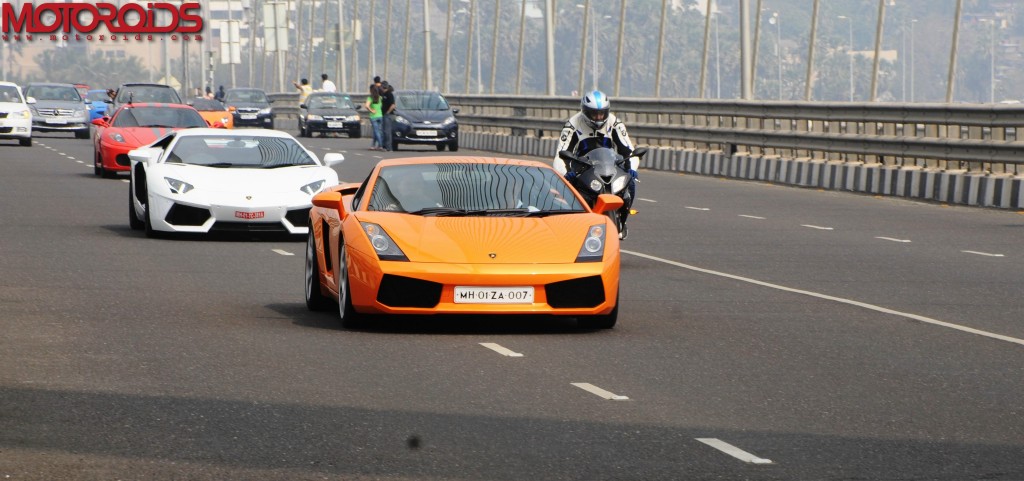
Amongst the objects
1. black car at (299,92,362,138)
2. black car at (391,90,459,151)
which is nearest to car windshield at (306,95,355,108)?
black car at (299,92,362,138)

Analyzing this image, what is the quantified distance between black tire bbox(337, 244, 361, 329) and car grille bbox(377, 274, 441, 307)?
320 millimetres

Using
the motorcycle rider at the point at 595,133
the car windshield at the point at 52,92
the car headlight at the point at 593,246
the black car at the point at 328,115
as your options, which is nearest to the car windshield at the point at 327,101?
the black car at the point at 328,115

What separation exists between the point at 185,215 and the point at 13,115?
28698mm

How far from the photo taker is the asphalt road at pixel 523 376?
23.1ft

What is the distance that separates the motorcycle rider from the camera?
52.7 ft

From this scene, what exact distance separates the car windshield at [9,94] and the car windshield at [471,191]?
3532 cm

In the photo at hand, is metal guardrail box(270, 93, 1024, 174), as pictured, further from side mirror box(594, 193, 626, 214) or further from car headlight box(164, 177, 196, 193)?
side mirror box(594, 193, 626, 214)

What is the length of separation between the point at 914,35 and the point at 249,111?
123 feet

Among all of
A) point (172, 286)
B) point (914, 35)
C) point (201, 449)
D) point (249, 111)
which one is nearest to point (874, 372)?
point (201, 449)

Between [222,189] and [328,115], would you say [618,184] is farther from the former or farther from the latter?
[328,115]

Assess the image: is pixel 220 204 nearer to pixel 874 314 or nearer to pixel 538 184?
pixel 538 184

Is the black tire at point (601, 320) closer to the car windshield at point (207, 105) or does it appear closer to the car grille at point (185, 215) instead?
the car grille at point (185, 215)

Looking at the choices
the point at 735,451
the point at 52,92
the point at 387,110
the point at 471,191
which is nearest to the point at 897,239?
the point at 471,191

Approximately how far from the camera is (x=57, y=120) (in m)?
54.1
